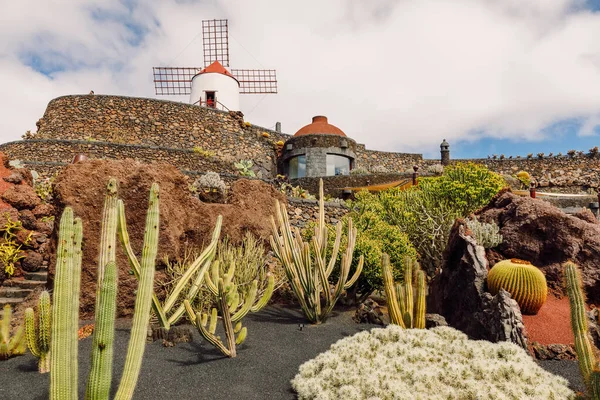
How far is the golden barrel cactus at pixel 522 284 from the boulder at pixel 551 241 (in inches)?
36.3

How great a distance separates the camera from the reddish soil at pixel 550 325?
5.04m

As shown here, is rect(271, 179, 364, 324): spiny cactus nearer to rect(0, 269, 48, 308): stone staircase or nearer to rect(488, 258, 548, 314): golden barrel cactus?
rect(488, 258, 548, 314): golden barrel cactus

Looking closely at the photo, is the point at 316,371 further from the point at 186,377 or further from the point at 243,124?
the point at 243,124

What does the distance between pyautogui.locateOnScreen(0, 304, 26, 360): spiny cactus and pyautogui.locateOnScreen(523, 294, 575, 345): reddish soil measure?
19.7 feet

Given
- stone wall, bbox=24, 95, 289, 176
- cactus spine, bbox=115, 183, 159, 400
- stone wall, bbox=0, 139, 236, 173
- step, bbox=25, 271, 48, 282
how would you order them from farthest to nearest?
stone wall, bbox=24, 95, 289, 176
stone wall, bbox=0, 139, 236, 173
step, bbox=25, 271, 48, 282
cactus spine, bbox=115, 183, 159, 400

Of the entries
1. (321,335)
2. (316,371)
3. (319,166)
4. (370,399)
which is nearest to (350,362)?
(316,371)

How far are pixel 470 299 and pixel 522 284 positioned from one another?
664 mm

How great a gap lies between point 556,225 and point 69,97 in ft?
73.1

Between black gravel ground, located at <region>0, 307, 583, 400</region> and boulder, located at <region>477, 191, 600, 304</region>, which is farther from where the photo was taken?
boulder, located at <region>477, 191, 600, 304</region>

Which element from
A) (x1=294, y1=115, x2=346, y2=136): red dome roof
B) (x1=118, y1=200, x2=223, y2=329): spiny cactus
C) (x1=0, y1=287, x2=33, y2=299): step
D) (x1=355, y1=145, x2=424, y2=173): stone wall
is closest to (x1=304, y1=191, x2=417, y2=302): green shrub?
(x1=118, y1=200, x2=223, y2=329): spiny cactus

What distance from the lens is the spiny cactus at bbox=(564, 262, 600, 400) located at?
10.8ft

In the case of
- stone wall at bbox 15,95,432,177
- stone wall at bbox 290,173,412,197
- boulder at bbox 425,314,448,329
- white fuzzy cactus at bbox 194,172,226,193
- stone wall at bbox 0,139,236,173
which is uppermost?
stone wall at bbox 15,95,432,177

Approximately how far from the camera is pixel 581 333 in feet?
11.2

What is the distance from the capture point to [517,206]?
6.67 m
